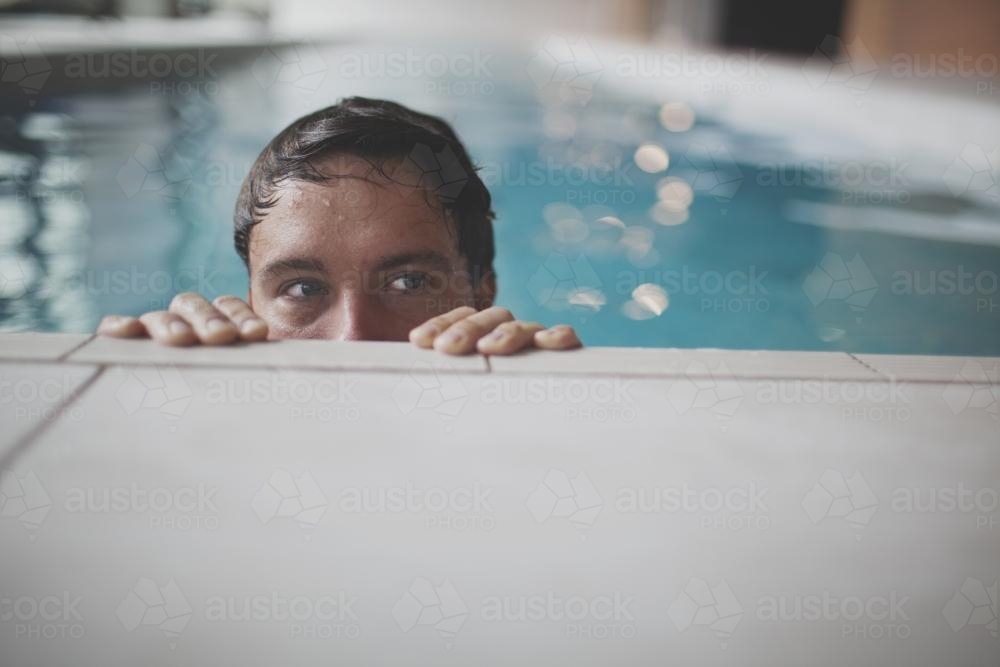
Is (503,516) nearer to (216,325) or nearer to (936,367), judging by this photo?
(216,325)

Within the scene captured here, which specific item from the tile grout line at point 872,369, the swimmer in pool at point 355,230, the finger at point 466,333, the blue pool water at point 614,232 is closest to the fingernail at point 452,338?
the finger at point 466,333

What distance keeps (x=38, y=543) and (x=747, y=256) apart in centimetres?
326

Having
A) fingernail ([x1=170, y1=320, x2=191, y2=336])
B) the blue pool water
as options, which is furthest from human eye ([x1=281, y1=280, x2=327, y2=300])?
the blue pool water

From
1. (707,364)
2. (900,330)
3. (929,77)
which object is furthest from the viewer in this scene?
(929,77)

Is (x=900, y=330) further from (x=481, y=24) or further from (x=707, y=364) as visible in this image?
(x=481, y=24)

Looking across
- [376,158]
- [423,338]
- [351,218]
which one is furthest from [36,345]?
[376,158]

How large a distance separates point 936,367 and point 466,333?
0.49m

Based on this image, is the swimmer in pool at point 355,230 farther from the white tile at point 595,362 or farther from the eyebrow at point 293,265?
the white tile at point 595,362

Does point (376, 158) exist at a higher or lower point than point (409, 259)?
higher

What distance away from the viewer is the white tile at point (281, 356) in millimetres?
783

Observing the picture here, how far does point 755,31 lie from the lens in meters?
10.8

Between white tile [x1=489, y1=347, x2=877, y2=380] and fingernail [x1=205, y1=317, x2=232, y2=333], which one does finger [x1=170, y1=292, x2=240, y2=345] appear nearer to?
fingernail [x1=205, y1=317, x2=232, y2=333]

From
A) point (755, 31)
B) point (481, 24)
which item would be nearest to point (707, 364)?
point (755, 31)

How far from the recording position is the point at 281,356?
2.63 ft
